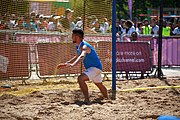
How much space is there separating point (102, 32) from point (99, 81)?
421 centimetres

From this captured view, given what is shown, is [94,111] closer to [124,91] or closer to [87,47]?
[87,47]

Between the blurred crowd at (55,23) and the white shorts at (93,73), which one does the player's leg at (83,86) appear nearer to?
the white shorts at (93,73)

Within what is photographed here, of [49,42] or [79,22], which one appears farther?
[49,42]

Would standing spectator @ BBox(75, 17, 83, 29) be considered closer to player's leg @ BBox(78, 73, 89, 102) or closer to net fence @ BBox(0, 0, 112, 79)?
net fence @ BBox(0, 0, 112, 79)

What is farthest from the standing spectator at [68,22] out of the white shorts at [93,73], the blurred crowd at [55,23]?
the white shorts at [93,73]

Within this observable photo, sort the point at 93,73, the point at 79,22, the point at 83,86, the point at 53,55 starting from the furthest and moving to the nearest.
→ the point at 53,55 < the point at 79,22 < the point at 93,73 < the point at 83,86

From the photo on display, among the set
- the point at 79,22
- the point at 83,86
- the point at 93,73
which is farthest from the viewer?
the point at 79,22

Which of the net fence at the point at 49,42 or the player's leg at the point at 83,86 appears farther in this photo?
the net fence at the point at 49,42

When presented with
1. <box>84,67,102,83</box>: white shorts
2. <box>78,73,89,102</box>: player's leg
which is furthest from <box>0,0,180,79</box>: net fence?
<box>78,73,89,102</box>: player's leg

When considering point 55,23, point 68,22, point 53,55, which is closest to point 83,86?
point 53,55

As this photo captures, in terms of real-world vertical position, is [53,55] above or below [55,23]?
below

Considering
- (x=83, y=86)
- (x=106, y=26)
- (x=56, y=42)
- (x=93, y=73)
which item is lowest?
(x=83, y=86)

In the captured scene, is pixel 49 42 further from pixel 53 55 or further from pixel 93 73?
pixel 93 73

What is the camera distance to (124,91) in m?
11.1
